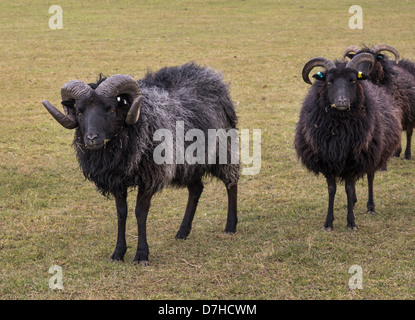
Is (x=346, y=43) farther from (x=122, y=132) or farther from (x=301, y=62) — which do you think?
(x=122, y=132)

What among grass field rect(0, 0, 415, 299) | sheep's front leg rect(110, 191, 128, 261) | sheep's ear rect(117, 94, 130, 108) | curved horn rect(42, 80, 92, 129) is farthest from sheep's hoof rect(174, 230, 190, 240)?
curved horn rect(42, 80, 92, 129)

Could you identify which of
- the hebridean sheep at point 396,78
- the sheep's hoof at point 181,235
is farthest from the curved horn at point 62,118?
the hebridean sheep at point 396,78

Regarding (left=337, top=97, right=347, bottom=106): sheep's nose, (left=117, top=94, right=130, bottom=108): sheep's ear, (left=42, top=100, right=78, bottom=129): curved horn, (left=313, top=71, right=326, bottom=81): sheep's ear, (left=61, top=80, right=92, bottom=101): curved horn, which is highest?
(left=313, top=71, right=326, bottom=81): sheep's ear

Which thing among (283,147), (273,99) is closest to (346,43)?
(273,99)

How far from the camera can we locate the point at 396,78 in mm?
11266

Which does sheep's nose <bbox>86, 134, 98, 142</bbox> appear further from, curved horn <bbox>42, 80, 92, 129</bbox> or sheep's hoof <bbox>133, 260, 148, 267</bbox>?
sheep's hoof <bbox>133, 260, 148, 267</bbox>

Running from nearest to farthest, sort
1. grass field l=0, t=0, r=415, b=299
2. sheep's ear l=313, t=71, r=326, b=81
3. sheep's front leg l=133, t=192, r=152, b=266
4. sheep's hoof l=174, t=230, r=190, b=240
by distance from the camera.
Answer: grass field l=0, t=0, r=415, b=299, sheep's front leg l=133, t=192, r=152, b=266, sheep's hoof l=174, t=230, r=190, b=240, sheep's ear l=313, t=71, r=326, b=81

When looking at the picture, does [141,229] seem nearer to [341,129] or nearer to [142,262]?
[142,262]

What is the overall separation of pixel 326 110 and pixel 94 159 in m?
3.59

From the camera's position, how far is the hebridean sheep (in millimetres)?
10734

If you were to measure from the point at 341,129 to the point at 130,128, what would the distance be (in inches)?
127

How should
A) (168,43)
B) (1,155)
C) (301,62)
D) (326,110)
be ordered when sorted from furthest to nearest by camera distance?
(168,43), (301,62), (1,155), (326,110)

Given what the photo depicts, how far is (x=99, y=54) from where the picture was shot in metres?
24.1

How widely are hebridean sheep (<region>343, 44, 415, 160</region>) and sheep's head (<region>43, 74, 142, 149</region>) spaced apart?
188 inches
